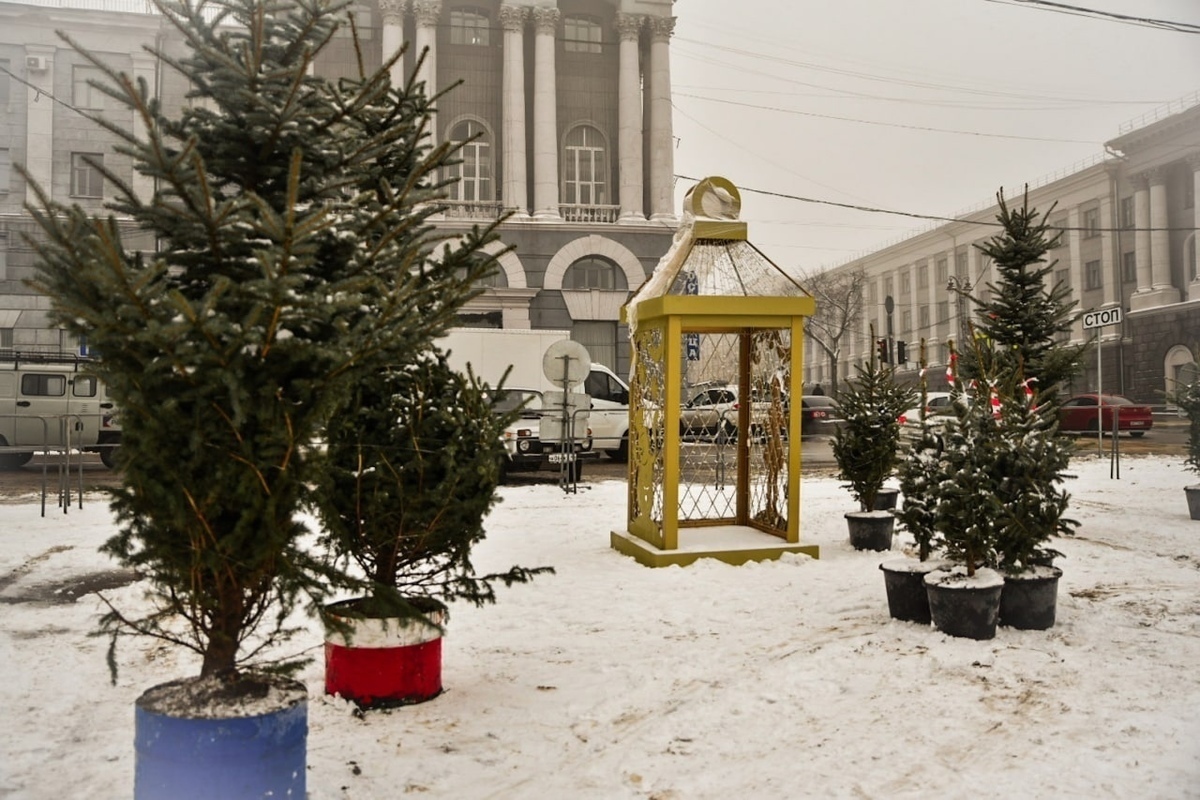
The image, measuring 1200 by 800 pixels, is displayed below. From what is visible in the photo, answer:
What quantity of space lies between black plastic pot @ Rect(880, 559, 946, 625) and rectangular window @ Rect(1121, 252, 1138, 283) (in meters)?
47.0

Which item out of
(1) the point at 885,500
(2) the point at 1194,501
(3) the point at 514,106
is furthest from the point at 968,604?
(3) the point at 514,106

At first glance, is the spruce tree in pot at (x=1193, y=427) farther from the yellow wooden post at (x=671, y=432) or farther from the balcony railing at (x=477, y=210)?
the balcony railing at (x=477, y=210)

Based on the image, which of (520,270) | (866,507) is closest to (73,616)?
(866,507)

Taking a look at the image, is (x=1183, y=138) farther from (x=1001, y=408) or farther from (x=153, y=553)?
(x=153, y=553)

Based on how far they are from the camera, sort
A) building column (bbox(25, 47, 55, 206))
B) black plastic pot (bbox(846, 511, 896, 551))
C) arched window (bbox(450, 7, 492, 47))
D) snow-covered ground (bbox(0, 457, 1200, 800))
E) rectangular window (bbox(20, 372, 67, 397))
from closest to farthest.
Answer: snow-covered ground (bbox(0, 457, 1200, 800)) → black plastic pot (bbox(846, 511, 896, 551)) → rectangular window (bbox(20, 372, 67, 397)) → building column (bbox(25, 47, 55, 206)) → arched window (bbox(450, 7, 492, 47))

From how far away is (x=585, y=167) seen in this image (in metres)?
30.5

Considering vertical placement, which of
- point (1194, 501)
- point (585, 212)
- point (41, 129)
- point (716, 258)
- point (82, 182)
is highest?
point (41, 129)

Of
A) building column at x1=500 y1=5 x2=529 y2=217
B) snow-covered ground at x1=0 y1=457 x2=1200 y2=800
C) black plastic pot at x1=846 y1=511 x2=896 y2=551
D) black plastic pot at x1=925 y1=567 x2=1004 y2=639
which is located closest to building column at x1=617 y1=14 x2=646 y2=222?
building column at x1=500 y1=5 x2=529 y2=217

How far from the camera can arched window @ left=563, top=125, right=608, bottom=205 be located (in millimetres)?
30297

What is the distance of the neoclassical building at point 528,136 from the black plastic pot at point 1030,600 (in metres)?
23.5

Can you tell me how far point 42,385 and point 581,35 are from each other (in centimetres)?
1975

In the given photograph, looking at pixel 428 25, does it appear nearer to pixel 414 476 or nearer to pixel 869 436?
pixel 869 436

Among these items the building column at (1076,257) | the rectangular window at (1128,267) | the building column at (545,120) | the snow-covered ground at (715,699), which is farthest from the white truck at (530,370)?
the building column at (1076,257)

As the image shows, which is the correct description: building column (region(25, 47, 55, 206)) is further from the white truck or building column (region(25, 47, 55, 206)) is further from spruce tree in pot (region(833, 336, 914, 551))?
spruce tree in pot (region(833, 336, 914, 551))
